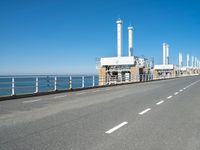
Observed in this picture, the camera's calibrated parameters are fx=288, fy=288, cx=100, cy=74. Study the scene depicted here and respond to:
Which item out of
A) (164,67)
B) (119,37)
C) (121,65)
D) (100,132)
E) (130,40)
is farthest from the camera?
(164,67)

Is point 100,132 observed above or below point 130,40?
below

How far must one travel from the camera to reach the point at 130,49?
91.9m

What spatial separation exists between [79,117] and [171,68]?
111m

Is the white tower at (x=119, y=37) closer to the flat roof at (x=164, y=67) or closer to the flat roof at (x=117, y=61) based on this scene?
the flat roof at (x=117, y=61)

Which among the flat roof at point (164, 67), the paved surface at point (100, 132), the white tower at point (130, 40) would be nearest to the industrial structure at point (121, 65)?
the white tower at point (130, 40)

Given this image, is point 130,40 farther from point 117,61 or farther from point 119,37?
point 117,61

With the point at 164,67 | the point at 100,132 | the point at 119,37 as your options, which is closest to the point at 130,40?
the point at 119,37

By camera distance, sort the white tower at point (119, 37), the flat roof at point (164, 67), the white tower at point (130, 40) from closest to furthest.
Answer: the white tower at point (119, 37), the white tower at point (130, 40), the flat roof at point (164, 67)

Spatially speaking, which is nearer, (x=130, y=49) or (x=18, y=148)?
(x=18, y=148)

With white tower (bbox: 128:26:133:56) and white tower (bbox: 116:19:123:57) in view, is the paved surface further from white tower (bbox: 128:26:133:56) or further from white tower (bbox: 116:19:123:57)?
white tower (bbox: 128:26:133:56)

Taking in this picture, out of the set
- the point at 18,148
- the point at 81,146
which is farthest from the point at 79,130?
the point at 18,148

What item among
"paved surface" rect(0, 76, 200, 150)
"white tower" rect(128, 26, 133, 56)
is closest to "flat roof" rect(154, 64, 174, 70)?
"white tower" rect(128, 26, 133, 56)

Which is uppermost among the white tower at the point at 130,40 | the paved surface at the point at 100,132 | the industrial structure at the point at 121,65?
the white tower at the point at 130,40

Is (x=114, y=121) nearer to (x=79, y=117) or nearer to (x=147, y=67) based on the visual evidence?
(x=79, y=117)
